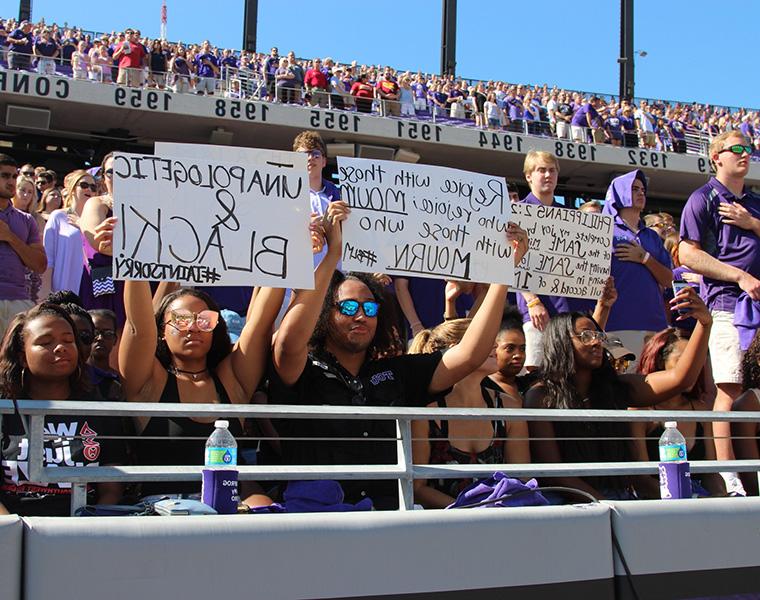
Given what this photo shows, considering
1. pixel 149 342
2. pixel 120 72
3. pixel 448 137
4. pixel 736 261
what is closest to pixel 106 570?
pixel 149 342

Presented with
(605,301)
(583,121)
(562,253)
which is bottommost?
(605,301)

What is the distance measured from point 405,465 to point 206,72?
1677 centimetres

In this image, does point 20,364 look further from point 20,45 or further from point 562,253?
point 20,45

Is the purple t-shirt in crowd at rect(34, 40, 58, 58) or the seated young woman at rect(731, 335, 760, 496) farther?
the purple t-shirt in crowd at rect(34, 40, 58, 58)

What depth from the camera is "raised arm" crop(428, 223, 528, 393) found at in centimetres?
396

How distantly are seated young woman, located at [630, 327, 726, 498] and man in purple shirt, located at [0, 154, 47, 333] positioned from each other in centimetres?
337

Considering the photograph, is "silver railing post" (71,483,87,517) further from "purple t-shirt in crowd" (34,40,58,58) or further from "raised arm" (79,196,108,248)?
"purple t-shirt in crowd" (34,40,58,58)

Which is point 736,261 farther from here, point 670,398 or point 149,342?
point 149,342

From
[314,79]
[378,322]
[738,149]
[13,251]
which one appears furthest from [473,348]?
[314,79]

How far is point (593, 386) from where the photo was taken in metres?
4.70

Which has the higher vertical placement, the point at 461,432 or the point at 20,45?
the point at 20,45

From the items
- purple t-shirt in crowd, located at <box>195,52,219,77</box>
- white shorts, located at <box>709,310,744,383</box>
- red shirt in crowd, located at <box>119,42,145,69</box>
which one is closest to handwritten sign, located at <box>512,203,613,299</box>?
white shorts, located at <box>709,310,744,383</box>

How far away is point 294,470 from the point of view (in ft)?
9.30

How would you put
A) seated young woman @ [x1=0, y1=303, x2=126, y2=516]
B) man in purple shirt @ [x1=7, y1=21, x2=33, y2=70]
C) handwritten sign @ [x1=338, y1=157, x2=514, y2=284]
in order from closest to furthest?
1. seated young woman @ [x1=0, y1=303, x2=126, y2=516]
2. handwritten sign @ [x1=338, y1=157, x2=514, y2=284]
3. man in purple shirt @ [x1=7, y1=21, x2=33, y2=70]
